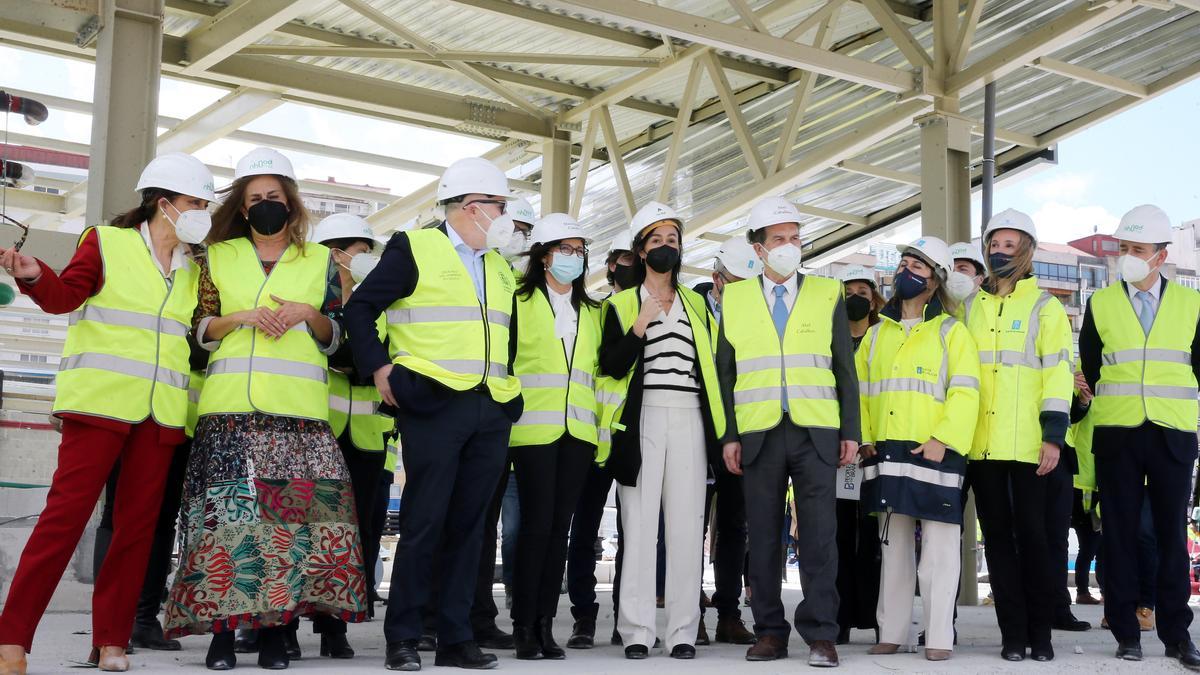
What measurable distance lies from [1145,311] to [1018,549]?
128 cm

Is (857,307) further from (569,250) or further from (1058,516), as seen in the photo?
(569,250)

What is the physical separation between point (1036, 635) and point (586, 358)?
88.7 inches

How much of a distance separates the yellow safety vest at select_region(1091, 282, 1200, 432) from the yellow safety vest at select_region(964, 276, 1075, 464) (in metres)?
0.36

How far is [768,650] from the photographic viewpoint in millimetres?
4742

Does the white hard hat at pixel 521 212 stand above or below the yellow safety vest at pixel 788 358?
above

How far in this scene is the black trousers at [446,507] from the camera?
414 centimetres

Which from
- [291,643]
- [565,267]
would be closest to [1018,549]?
[565,267]

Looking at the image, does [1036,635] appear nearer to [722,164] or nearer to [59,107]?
[722,164]

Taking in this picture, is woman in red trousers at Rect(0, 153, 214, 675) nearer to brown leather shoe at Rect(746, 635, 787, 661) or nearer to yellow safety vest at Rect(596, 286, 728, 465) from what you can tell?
yellow safety vest at Rect(596, 286, 728, 465)

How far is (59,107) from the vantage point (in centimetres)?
1205

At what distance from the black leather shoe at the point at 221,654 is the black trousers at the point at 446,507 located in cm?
52

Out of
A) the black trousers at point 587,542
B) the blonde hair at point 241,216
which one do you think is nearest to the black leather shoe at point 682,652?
the black trousers at point 587,542

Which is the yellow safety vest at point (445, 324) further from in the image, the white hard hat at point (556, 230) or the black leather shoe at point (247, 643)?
the black leather shoe at point (247, 643)

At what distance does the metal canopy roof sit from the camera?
8.98m
